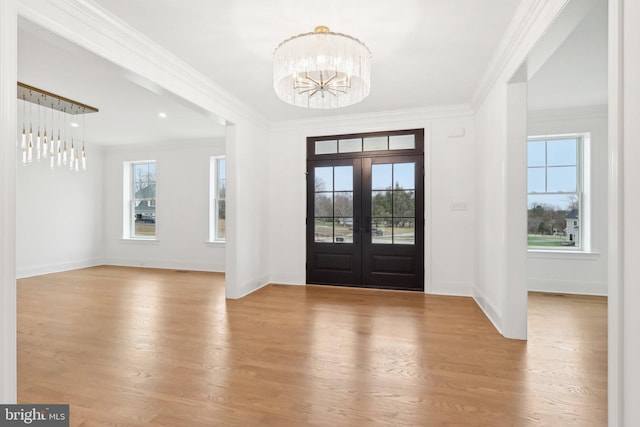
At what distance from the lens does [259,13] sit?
8.36ft

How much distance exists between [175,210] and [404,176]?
5.11 m

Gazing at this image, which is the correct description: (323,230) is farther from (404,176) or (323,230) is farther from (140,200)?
(140,200)

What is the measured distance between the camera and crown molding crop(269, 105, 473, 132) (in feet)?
15.7

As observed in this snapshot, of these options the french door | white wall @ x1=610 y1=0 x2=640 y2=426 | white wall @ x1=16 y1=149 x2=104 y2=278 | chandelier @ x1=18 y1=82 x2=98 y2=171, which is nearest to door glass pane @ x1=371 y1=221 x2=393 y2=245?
the french door

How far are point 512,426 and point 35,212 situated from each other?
27.2 feet

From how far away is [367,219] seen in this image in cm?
525

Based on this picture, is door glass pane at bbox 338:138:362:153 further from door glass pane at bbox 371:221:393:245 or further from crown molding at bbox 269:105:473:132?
door glass pane at bbox 371:221:393:245

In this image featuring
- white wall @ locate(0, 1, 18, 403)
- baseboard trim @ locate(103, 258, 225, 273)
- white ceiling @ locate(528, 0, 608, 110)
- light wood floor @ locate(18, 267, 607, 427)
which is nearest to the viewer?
white wall @ locate(0, 1, 18, 403)

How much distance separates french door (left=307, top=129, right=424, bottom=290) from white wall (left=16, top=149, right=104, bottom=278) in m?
5.52

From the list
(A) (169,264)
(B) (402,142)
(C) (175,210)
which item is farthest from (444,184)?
(A) (169,264)

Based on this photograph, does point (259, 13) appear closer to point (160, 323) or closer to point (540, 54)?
point (540, 54)

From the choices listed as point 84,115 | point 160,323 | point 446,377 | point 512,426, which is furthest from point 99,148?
point 512,426

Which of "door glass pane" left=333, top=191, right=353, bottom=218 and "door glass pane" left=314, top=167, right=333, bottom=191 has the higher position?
"door glass pane" left=314, top=167, right=333, bottom=191

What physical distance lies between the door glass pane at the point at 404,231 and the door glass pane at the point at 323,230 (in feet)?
3.58
